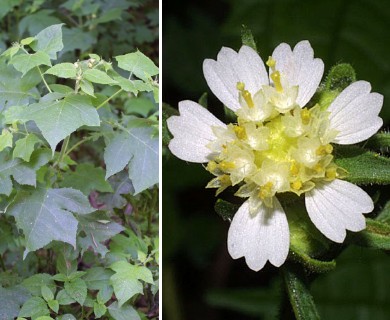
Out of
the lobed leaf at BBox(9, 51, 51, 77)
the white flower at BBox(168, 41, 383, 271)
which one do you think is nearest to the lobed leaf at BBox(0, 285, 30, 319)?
the lobed leaf at BBox(9, 51, 51, 77)

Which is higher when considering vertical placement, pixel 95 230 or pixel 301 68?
pixel 301 68

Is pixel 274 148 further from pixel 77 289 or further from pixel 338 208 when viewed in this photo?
pixel 77 289

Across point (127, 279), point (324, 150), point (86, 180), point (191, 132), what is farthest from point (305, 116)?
point (86, 180)

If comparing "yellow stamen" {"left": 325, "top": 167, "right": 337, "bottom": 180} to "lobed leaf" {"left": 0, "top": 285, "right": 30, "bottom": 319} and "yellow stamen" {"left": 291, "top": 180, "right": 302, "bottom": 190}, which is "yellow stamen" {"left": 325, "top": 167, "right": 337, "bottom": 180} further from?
"lobed leaf" {"left": 0, "top": 285, "right": 30, "bottom": 319}

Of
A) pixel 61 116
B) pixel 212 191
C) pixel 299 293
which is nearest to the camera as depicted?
pixel 299 293

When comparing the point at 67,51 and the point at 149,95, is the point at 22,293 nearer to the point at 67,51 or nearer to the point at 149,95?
the point at 149,95

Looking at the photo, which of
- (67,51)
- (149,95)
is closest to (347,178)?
(149,95)

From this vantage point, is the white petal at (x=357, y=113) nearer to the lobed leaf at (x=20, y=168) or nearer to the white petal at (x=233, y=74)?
the white petal at (x=233, y=74)
